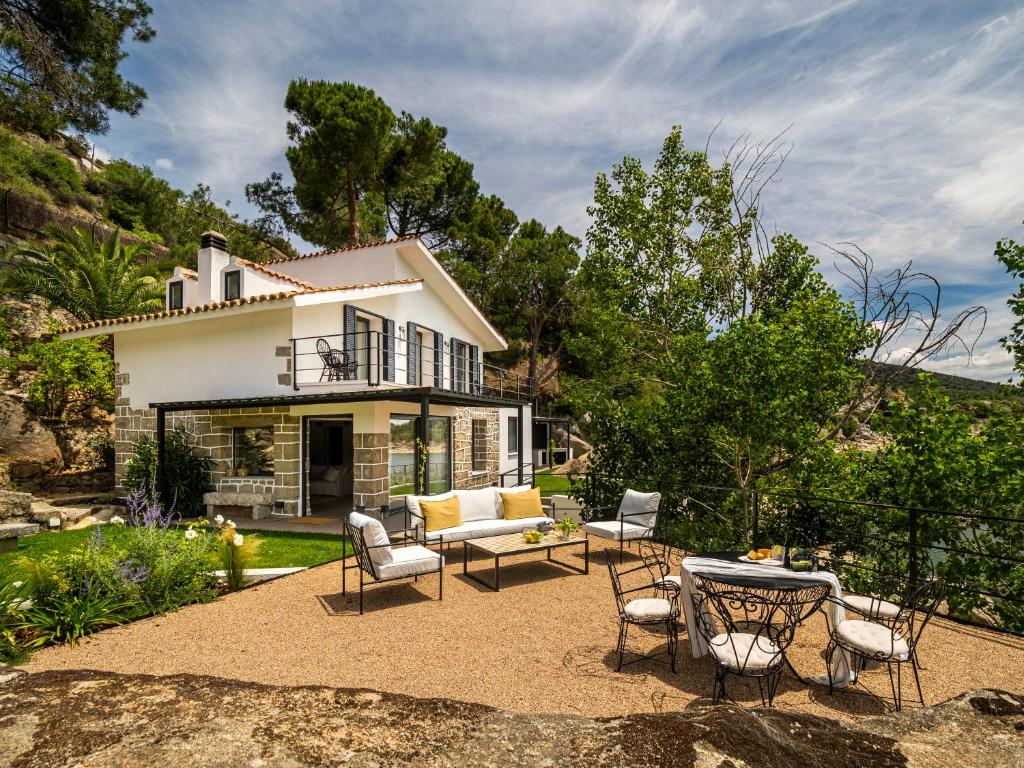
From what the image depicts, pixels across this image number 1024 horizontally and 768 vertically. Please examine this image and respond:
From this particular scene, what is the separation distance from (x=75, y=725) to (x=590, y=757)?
6.74ft

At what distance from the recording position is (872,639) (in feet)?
12.7

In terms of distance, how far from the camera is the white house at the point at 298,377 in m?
11.4

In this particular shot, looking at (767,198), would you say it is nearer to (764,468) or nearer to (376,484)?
(764,468)

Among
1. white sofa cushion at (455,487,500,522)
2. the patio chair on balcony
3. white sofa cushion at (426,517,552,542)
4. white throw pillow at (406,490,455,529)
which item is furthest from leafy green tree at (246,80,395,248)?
white sofa cushion at (426,517,552,542)

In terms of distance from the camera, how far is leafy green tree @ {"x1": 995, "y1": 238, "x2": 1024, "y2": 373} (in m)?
6.09

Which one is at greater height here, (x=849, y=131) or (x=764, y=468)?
(x=849, y=131)

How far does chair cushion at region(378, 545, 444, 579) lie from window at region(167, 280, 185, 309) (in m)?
11.7

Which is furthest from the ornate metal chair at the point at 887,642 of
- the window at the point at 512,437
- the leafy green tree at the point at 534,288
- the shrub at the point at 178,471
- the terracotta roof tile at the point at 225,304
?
the leafy green tree at the point at 534,288

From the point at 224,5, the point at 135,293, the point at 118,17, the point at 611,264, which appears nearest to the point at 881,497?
the point at 611,264

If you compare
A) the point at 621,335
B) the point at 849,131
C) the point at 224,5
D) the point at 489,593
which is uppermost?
the point at 224,5

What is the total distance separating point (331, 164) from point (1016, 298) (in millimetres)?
17753

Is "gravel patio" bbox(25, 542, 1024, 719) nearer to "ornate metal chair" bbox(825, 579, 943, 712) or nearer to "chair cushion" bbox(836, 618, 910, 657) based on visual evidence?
"ornate metal chair" bbox(825, 579, 943, 712)

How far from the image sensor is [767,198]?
12.2 metres

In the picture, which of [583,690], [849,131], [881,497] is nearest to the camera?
[583,690]
